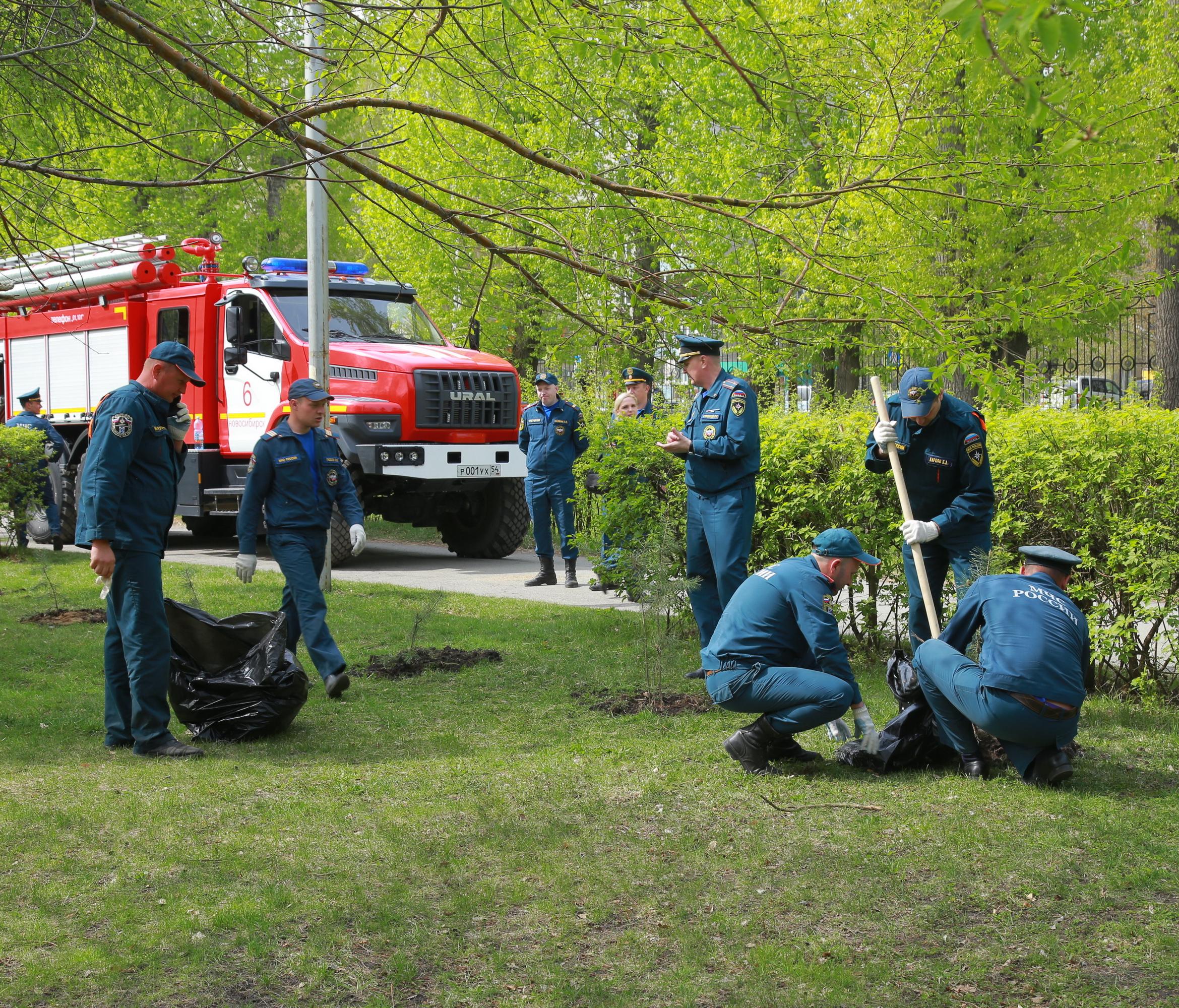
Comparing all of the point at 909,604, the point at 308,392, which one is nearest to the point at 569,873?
the point at 909,604

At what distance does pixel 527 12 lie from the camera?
630cm

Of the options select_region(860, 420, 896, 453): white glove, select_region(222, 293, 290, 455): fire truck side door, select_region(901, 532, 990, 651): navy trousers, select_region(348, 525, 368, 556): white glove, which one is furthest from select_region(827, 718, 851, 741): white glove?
select_region(222, 293, 290, 455): fire truck side door

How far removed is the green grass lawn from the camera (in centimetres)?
352

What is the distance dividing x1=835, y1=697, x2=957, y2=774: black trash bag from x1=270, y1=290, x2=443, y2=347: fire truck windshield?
940cm

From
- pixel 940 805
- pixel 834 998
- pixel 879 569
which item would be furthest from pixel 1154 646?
pixel 834 998

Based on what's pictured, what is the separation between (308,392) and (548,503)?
5.13 m

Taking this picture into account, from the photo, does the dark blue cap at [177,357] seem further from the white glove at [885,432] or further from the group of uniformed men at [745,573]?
the white glove at [885,432]

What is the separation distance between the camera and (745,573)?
700 cm

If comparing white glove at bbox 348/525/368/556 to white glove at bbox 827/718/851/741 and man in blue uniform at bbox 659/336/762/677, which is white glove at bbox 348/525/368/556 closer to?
man in blue uniform at bbox 659/336/762/677

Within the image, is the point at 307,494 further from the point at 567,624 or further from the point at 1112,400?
the point at 1112,400

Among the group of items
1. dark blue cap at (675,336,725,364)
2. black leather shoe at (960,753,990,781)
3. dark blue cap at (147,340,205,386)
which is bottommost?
black leather shoe at (960,753,990,781)

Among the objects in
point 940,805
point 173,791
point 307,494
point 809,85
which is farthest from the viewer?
point 307,494

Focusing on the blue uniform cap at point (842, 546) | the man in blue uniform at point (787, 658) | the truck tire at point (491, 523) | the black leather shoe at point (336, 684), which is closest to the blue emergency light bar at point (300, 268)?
the truck tire at point (491, 523)

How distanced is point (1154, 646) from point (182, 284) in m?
11.7
